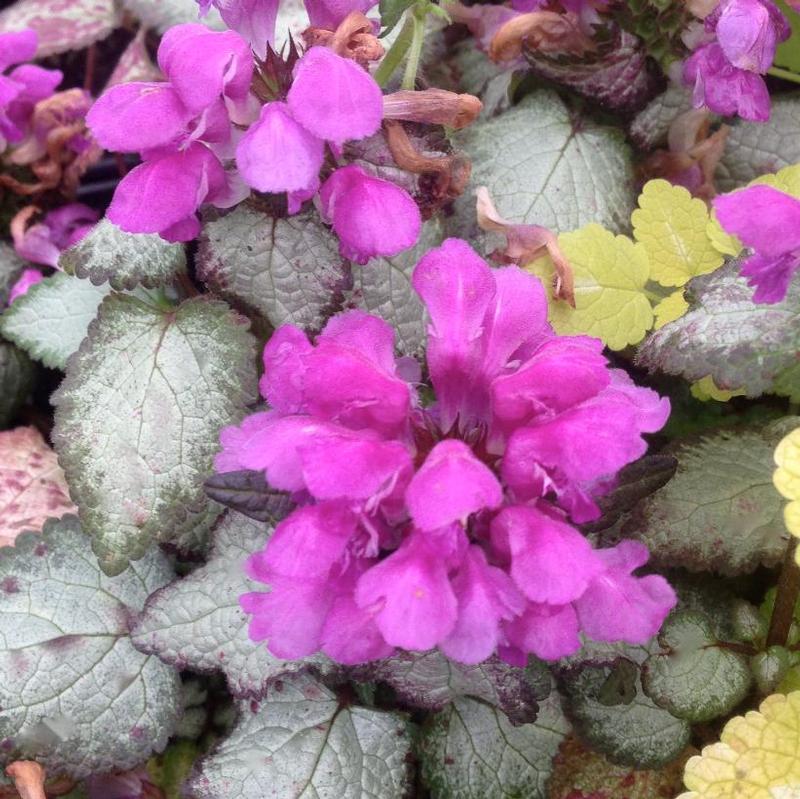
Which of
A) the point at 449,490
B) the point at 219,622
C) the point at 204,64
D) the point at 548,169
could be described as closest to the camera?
the point at 449,490

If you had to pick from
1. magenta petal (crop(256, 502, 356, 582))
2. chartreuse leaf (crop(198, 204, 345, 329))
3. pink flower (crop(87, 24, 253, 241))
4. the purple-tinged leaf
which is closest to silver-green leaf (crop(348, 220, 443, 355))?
chartreuse leaf (crop(198, 204, 345, 329))

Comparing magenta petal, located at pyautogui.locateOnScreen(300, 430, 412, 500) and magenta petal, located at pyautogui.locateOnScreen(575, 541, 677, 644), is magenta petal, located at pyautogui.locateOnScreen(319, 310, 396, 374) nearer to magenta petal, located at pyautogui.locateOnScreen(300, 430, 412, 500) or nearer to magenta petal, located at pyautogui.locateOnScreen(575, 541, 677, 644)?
magenta petal, located at pyautogui.locateOnScreen(300, 430, 412, 500)

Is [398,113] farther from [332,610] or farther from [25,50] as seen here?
[25,50]

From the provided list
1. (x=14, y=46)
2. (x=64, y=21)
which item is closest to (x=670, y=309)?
(x=14, y=46)

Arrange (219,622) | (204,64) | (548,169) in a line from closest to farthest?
(204,64)
(219,622)
(548,169)

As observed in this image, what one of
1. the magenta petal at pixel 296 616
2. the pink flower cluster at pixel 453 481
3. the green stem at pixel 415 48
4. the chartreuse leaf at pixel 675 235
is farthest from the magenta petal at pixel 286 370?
the chartreuse leaf at pixel 675 235

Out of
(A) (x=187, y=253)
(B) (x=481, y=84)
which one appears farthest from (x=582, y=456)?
(B) (x=481, y=84)

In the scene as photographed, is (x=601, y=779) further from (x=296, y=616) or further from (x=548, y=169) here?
(x=548, y=169)
